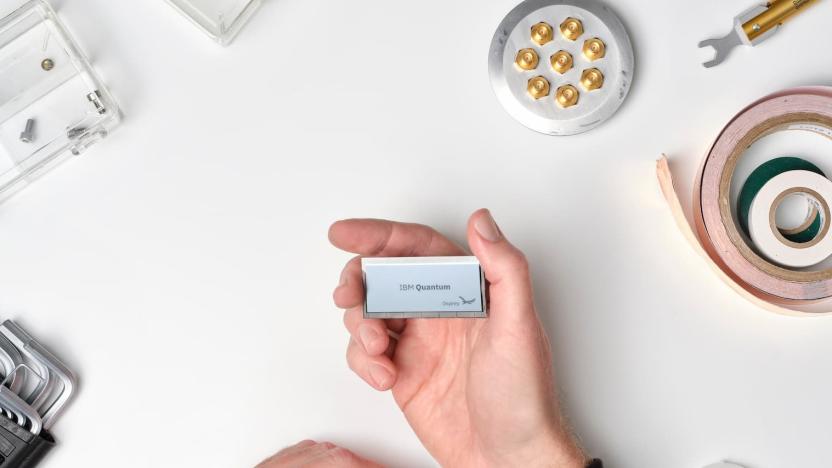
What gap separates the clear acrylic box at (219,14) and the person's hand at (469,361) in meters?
0.41

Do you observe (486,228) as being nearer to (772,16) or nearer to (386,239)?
(386,239)

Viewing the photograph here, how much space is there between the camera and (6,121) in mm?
1193

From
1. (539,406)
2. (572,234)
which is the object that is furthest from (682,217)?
(539,406)

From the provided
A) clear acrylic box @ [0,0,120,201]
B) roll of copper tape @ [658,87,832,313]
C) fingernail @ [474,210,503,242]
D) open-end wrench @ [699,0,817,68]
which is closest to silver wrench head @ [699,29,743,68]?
open-end wrench @ [699,0,817,68]

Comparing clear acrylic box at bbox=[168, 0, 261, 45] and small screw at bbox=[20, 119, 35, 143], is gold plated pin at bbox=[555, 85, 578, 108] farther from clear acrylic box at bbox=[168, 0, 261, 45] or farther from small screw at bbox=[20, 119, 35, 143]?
small screw at bbox=[20, 119, 35, 143]

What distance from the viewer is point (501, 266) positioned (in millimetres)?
940

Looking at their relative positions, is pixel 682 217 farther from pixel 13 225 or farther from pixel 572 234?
pixel 13 225

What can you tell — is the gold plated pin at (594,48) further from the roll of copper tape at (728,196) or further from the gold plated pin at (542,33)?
the roll of copper tape at (728,196)

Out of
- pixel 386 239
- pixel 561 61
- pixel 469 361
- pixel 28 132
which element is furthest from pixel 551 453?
pixel 28 132

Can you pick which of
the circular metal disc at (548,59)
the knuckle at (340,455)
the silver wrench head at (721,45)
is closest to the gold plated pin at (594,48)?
the circular metal disc at (548,59)

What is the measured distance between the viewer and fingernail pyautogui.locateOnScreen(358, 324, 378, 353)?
1021 mm

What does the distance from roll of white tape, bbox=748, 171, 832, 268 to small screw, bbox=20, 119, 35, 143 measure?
49.6 inches

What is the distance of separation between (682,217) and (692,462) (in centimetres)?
42

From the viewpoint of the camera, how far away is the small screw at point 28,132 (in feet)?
3.85
